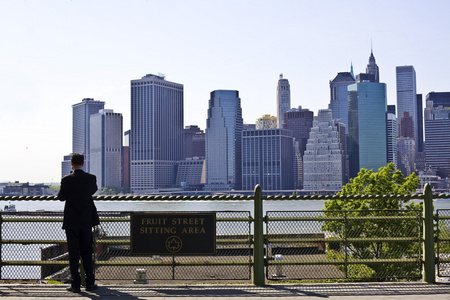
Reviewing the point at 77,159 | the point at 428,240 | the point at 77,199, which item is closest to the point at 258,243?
the point at 428,240

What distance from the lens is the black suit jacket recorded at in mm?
8016

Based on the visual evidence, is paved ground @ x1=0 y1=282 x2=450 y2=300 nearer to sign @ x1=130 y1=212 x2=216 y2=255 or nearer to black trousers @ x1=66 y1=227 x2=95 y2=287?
black trousers @ x1=66 y1=227 x2=95 y2=287

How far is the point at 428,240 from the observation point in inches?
345

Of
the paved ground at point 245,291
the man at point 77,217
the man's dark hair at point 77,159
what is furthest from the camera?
A: the man's dark hair at point 77,159

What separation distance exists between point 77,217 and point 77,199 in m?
0.26

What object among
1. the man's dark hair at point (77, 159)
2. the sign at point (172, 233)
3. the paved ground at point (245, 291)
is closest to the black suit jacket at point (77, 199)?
the man's dark hair at point (77, 159)

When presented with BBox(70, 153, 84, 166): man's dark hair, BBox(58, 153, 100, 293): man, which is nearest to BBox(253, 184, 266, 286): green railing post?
BBox(58, 153, 100, 293): man

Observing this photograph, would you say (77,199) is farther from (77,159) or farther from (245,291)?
(245,291)

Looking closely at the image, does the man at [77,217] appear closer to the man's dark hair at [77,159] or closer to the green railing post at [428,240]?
the man's dark hair at [77,159]

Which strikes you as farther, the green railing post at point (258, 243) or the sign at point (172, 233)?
the sign at point (172, 233)

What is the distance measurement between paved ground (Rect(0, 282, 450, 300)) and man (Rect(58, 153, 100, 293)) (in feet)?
1.22

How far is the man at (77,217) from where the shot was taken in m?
8.02

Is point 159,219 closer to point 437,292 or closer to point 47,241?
point 47,241

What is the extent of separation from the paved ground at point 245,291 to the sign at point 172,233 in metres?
0.58
